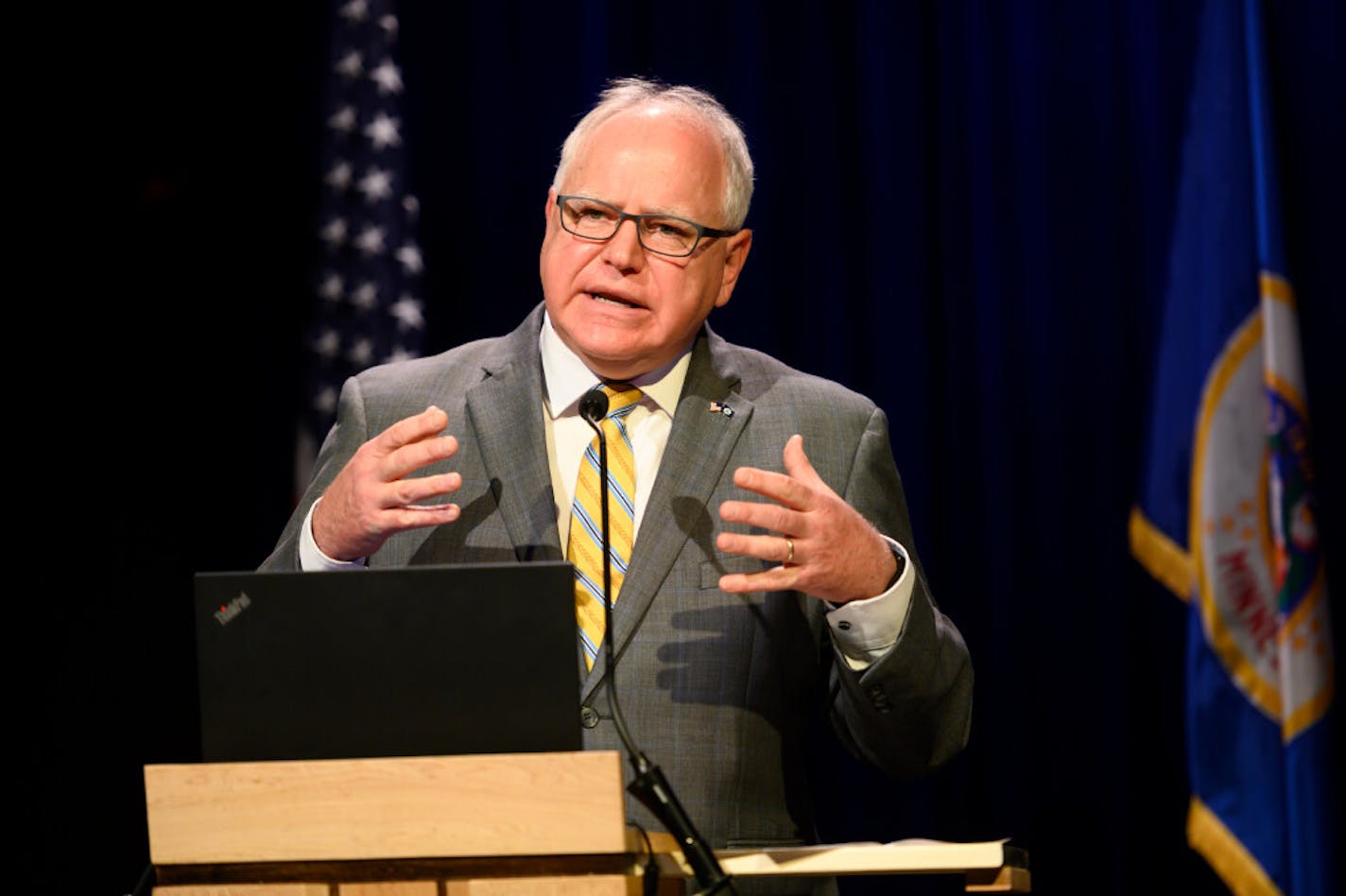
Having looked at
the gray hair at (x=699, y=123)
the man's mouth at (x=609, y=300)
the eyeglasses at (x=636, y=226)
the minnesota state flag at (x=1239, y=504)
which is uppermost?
the gray hair at (x=699, y=123)

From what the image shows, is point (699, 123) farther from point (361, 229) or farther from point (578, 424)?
point (361, 229)

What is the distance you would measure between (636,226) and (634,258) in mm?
54

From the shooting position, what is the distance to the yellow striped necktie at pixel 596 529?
2006 millimetres

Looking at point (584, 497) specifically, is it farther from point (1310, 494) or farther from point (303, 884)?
point (1310, 494)

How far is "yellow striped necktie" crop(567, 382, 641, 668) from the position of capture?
79.0 inches

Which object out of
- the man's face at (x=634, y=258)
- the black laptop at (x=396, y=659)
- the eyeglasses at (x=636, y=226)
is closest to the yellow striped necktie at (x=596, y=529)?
the man's face at (x=634, y=258)

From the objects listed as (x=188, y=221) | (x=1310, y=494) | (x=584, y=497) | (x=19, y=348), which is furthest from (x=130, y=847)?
(x=1310, y=494)

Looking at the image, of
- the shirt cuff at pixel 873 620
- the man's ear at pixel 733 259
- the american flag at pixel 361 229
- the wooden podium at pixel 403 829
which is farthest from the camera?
the american flag at pixel 361 229

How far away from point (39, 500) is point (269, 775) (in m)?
2.57

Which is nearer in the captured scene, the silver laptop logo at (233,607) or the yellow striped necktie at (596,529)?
the silver laptop logo at (233,607)

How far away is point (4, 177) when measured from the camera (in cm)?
361

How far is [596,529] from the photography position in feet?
6.71

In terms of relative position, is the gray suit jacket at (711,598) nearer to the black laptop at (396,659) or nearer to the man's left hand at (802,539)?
the man's left hand at (802,539)

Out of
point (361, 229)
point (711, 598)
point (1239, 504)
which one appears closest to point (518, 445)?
point (711, 598)
